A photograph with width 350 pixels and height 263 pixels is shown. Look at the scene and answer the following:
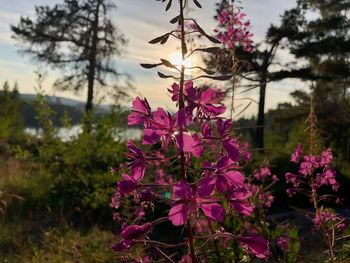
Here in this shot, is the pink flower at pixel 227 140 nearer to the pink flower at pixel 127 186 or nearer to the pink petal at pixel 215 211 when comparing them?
the pink petal at pixel 215 211

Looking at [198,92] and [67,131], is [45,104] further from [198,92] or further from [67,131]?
[198,92]

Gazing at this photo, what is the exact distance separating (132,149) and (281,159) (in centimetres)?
786

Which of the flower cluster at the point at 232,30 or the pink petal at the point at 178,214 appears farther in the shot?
the flower cluster at the point at 232,30

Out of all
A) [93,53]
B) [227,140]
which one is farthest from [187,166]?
[93,53]

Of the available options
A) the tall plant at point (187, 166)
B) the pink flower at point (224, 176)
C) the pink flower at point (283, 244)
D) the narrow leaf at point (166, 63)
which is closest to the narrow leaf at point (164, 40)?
the tall plant at point (187, 166)

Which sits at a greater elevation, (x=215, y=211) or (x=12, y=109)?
(x=12, y=109)

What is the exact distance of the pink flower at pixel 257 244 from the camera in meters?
1.41

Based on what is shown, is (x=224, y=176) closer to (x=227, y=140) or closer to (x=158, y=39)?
(x=227, y=140)

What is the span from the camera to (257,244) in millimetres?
1410

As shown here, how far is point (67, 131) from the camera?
9273mm

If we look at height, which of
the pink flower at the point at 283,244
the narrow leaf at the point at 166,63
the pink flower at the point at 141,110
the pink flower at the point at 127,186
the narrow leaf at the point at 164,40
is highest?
the narrow leaf at the point at 164,40

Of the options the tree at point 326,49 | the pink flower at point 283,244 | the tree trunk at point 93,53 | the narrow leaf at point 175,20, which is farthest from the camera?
the tree trunk at point 93,53

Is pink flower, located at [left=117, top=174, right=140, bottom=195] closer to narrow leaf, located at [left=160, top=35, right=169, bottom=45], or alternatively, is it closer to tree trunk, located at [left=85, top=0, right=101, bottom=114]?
narrow leaf, located at [left=160, top=35, right=169, bottom=45]

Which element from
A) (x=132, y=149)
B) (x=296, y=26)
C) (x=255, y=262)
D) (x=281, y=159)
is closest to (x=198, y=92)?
(x=132, y=149)
